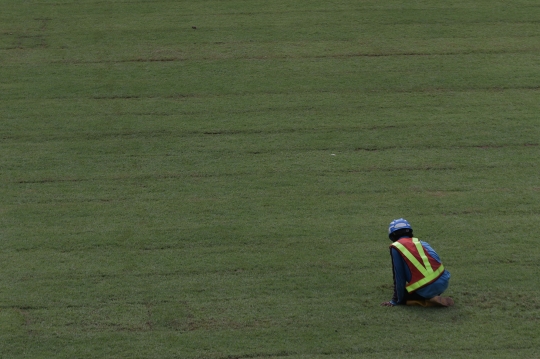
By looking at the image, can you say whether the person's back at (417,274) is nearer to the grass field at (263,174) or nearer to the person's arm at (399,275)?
the person's arm at (399,275)

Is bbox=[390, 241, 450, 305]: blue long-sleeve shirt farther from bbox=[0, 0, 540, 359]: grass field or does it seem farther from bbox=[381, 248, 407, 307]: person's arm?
bbox=[0, 0, 540, 359]: grass field

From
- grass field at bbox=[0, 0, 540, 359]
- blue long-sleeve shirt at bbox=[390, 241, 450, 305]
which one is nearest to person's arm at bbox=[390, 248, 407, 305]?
→ blue long-sleeve shirt at bbox=[390, 241, 450, 305]

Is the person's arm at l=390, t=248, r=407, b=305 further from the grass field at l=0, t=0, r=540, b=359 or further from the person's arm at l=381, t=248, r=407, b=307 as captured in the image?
the grass field at l=0, t=0, r=540, b=359

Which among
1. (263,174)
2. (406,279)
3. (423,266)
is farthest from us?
(263,174)

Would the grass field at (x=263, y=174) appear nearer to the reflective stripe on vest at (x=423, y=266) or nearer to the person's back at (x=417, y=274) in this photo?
the person's back at (x=417, y=274)

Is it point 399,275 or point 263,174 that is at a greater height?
point 399,275

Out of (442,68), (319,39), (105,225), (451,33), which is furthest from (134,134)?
(451,33)

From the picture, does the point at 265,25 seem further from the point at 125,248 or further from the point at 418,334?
the point at 418,334

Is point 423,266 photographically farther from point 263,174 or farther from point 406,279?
point 263,174

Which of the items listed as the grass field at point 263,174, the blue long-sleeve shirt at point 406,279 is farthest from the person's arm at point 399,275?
the grass field at point 263,174

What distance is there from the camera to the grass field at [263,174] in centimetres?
780

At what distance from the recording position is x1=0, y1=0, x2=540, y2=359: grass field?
7805 millimetres

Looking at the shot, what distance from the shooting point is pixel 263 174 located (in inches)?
443

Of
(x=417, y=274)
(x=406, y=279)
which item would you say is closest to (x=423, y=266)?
(x=417, y=274)
